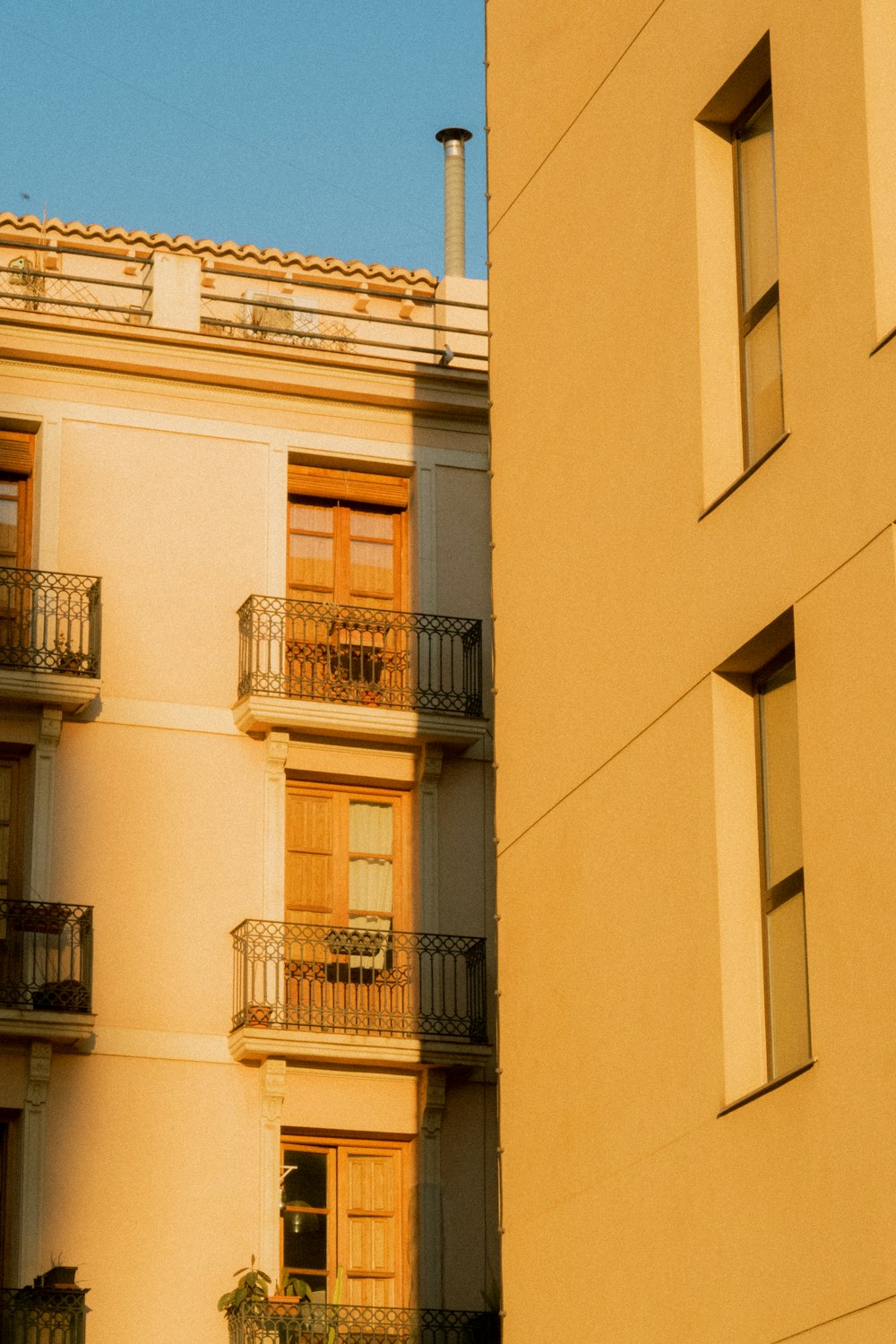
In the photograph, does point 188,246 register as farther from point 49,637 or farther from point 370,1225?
point 370,1225

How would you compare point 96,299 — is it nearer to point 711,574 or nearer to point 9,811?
point 9,811

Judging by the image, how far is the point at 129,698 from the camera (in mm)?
24844

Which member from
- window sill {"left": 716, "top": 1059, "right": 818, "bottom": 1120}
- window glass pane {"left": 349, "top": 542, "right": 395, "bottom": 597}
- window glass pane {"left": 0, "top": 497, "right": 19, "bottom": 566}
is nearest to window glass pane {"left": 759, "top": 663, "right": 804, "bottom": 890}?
window sill {"left": 716, "top": 1059, "right": 818, "bottom": 1120}

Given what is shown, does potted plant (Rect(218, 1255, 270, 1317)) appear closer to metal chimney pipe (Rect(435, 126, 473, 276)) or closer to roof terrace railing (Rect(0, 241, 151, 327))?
roof terrace railing (Rect(0, 241, 151, 327))

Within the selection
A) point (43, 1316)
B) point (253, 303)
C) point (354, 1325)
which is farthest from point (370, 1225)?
point (253, 303)

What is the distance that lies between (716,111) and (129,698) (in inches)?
513

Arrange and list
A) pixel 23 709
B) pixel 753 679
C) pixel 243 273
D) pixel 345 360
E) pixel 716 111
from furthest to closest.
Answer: pixel 243 273 → pixel 345 360 → pixel 23 709 → pixel 716 111 → pixel 753 679

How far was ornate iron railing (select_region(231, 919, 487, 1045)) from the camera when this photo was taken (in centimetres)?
2412

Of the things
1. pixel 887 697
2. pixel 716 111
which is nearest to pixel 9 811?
pixel 716 111

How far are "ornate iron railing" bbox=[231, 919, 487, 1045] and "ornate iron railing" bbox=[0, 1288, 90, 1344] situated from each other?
10.3 feet

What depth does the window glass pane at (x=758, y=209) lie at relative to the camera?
12586mm

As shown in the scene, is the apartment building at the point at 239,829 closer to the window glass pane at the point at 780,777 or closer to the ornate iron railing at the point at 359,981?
the ornate iron railing at the point at 359,981

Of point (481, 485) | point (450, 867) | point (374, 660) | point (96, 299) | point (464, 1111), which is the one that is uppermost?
point (96, 299)

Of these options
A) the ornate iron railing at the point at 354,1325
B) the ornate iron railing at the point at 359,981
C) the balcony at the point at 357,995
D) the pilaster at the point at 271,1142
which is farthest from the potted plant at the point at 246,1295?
the ornate iron railing at the point at 359,981
